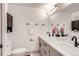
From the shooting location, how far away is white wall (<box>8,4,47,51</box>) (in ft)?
10.6

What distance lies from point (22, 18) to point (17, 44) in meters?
0.95

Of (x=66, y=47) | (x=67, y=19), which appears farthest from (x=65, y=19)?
(x=66, y=47)

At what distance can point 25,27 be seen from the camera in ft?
11.1

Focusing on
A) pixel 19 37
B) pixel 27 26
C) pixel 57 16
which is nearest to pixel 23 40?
pixel 19 37

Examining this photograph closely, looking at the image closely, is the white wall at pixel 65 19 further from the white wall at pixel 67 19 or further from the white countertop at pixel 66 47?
the white countertop at pixel 66 47

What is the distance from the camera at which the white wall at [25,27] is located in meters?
3.24

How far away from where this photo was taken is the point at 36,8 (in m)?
3.49

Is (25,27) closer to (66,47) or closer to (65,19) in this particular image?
(65,19)

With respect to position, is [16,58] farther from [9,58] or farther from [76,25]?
[76,25]

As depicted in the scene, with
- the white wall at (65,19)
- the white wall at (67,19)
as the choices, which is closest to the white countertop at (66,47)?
the white wall at (67,19)

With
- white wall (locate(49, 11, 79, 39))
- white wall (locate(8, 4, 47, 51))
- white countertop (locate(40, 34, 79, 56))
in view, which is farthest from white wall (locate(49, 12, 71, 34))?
white wall (locate(8, 4, 47, 51))

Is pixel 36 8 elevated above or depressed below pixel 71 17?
above

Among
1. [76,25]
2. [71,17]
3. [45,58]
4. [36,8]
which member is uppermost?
[36,8]

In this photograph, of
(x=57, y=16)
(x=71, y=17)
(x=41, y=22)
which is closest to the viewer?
(x=71, y=17)
